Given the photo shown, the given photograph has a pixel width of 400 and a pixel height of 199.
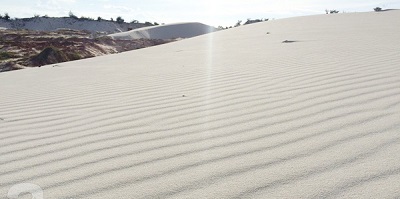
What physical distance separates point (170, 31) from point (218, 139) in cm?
4065

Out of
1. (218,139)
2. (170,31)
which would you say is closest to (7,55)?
(218,139)

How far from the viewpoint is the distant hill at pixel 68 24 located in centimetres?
5309

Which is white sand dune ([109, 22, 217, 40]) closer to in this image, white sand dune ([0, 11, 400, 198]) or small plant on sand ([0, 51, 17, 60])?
small plant on sand ([0, 51, 17, 60])

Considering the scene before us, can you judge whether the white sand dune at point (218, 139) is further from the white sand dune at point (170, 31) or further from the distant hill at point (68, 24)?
the distant hill at point (68, 24)

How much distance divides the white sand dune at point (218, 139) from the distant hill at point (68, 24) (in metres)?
51.4

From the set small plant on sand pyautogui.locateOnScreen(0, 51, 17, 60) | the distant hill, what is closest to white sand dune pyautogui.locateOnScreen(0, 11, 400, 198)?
small plant on sand pyautogui.locateOnScreen(0, 51, 17, 60)

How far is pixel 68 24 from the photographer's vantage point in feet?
181

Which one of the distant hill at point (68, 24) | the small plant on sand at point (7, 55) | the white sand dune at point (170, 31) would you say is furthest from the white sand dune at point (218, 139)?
the distant hill at point (68, 24)

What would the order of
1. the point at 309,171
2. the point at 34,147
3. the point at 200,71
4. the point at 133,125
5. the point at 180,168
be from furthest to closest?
1. the point at 200,71
2. the point at 133,125
3. the point at 34,147
4. the point at 180,168
5. the point at 309,171

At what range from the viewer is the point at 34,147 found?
7.72 feet

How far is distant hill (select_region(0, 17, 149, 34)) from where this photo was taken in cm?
5309

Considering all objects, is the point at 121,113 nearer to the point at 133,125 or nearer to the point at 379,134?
the point at 133,125

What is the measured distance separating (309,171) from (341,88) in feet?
6.28

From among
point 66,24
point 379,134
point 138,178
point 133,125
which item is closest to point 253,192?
point 138,178
